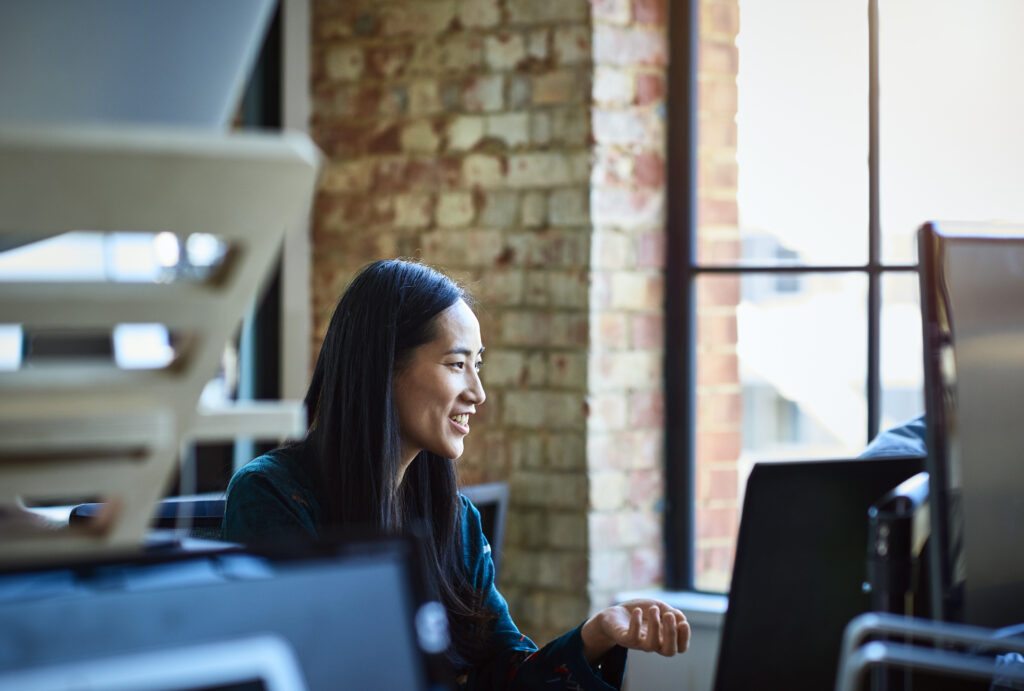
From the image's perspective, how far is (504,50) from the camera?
2584 mm

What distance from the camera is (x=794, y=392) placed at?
8.23 ft

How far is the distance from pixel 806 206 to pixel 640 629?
1422 mm

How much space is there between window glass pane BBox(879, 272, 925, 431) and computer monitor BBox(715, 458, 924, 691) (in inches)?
55.9

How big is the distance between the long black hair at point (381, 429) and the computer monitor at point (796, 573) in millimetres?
596

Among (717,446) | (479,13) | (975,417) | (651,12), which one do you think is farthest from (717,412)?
(975,417)

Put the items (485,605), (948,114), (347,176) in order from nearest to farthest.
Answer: (485,605) → (948,114) → (347,176)

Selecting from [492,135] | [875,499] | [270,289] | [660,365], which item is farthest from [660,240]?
[875,499]

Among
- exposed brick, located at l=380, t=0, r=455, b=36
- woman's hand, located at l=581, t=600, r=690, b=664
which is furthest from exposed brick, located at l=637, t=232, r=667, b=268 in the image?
woman's hand, located at l=581, t=600, r=690, b=664

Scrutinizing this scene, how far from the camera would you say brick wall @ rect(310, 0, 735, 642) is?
8.16 feet

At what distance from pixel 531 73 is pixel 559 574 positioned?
107 centimetres

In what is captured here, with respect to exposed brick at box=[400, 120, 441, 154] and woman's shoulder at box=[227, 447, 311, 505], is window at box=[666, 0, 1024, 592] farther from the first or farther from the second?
woman's shoulder at box=[227, 447, 311, 505]

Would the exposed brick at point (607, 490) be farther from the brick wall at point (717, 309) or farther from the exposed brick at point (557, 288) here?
the exposed brick at point (557, 288)

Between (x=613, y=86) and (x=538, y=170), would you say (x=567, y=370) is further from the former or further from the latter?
(x=613, y=86)

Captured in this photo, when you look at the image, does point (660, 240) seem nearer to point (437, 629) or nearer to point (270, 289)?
point (270, 289)
